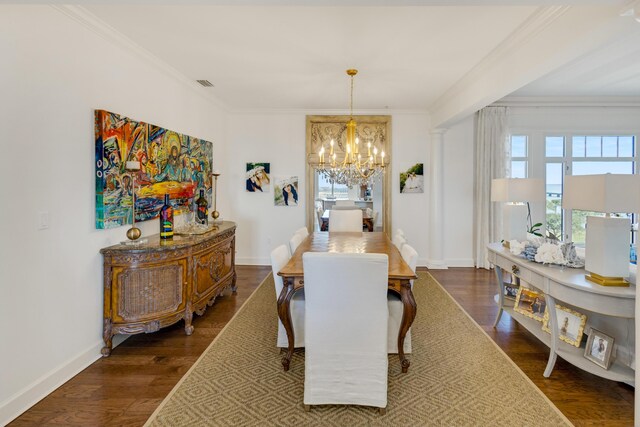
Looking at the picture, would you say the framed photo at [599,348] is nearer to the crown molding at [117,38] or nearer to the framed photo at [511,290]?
the framed photo at [511,290]

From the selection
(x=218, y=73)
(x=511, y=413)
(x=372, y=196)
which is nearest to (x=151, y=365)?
(x=511, y=413)

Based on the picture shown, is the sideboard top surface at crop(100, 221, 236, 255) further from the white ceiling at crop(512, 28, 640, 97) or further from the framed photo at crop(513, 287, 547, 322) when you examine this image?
the white ceiling at crop(512, 28, 640, 97)

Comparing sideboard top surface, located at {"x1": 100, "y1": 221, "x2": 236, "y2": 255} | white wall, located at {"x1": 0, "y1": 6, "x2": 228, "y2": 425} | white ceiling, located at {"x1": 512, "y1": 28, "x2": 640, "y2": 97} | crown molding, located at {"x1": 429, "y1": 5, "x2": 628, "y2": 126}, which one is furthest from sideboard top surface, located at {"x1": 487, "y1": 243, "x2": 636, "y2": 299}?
white wall, located at {"x1": 0, "y1": 6, "x2": 228, "y2": 425}

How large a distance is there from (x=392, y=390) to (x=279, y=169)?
14.2 ft

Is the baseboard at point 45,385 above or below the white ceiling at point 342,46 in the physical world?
below

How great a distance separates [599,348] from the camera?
2.25 metres

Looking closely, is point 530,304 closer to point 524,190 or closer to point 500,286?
point 500,286

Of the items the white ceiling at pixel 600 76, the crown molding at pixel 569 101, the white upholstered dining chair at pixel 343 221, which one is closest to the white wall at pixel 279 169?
the white upholstered dining chair at pixel 343 221

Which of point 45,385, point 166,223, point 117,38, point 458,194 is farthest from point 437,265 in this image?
point 117,38

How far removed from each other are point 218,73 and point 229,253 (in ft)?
7.37

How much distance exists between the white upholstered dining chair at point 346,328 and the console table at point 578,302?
1278mm

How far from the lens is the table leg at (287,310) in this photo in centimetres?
245

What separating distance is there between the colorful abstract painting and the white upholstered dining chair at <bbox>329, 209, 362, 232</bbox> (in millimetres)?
1918

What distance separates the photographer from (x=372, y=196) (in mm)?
5852
